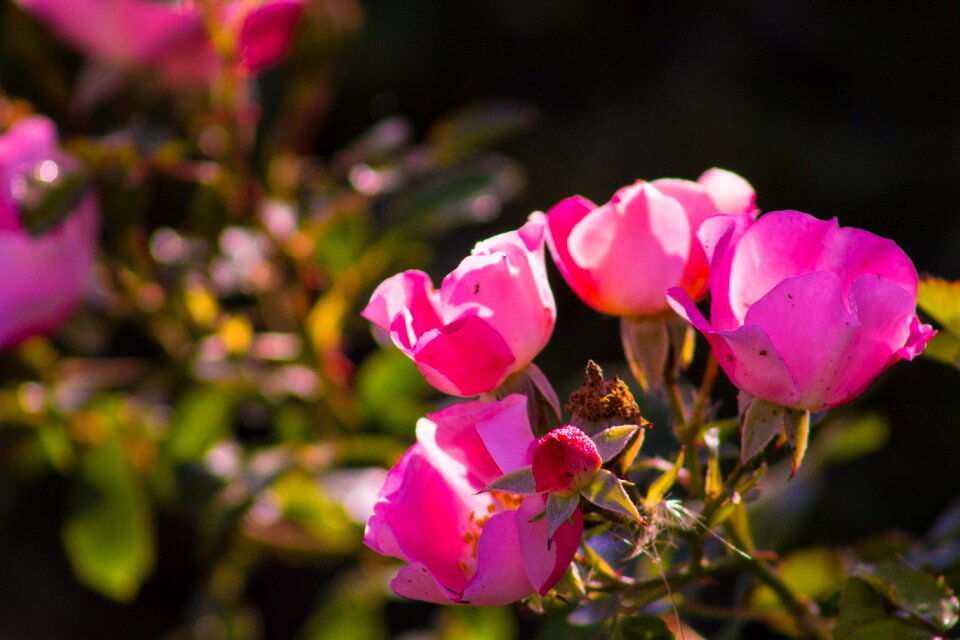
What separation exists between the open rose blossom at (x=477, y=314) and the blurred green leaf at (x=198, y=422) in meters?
0.45

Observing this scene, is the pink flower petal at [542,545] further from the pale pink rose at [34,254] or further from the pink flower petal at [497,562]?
the pale pink rose at [34,254]

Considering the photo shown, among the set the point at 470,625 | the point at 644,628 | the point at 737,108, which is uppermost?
the point at 644,628

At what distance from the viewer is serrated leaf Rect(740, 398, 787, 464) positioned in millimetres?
350

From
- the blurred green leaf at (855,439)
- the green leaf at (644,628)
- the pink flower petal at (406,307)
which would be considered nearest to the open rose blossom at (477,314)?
the pink flower petal at (406,307)

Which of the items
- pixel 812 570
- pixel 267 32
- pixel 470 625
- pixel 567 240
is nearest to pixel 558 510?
pixel 567 240

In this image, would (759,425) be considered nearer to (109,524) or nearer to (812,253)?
(812,253)

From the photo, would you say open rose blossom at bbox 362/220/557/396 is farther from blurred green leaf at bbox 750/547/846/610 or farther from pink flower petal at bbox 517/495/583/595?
blurred green leaf at bbox 750/547/846/610

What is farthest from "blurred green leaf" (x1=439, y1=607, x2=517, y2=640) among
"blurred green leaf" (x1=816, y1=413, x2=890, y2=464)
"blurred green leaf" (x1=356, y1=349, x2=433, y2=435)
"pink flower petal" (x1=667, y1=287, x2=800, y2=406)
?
"pink flower petal" (x1=667, y1=287, x2=800, y2=406)

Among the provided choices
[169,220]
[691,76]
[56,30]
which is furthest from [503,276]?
[691,76]

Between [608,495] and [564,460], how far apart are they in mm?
20

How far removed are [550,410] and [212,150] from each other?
0.44 metres

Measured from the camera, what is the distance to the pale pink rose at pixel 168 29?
67cm

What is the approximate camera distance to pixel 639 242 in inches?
14.8

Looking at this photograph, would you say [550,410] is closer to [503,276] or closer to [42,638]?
[503,276]
